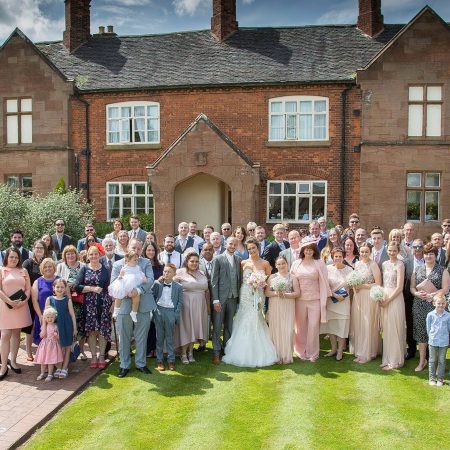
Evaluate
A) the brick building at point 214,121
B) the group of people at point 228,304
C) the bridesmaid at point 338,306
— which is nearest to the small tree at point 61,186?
the brick building at point 214,121

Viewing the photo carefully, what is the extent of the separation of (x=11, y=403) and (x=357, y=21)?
2074 centimetres

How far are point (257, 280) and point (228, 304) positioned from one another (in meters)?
0.74

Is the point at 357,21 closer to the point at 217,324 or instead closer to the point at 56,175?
the point at 56,175

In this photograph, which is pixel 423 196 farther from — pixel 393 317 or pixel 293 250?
pixel 393 317

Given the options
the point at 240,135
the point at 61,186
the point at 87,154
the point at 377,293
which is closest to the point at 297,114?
the point at 240,135

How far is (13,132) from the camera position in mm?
21828

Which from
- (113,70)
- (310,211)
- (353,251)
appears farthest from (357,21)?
(353,251)

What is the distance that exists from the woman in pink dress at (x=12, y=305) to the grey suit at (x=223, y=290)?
3049 mm

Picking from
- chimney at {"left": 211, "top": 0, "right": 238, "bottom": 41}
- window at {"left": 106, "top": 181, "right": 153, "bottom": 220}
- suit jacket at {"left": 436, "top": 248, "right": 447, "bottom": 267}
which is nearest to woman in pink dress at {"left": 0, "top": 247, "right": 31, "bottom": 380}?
suit jacket at {"left": 436, "top": 248, "right": 447, "bottom": 267}

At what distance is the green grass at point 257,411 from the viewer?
6.47 meters

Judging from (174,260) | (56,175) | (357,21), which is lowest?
(174,260)

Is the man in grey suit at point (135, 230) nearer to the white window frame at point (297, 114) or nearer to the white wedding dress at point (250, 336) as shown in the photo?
the white wedding dress at point (250, 336)

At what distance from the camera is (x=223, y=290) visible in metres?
9.26

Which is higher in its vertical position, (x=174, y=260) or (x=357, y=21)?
(x=357, y=21)
